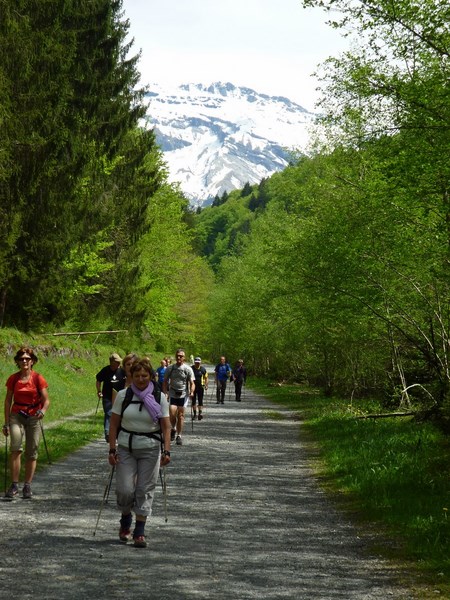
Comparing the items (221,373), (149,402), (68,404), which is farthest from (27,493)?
(221,373)

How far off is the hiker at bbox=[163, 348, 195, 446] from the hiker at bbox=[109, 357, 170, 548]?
9.69m

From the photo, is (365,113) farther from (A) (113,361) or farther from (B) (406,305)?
(A) (113,361)

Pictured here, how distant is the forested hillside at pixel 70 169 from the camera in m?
27.9

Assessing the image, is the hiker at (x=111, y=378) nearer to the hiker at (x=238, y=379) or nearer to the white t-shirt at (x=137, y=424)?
the white t-shirt at (x=137, y=424)

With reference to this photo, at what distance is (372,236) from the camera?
63.7 ft

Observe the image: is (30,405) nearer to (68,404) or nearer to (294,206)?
(68,404)

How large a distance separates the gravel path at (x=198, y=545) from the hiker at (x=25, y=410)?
535 mm

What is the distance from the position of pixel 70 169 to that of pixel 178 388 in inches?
600

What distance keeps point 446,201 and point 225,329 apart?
219ft

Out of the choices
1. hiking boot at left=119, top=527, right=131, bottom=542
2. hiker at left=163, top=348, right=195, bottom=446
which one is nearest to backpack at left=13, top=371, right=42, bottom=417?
hiking boot at left=119, top=527, right=131, bottom=542

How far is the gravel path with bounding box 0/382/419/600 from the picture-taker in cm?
676

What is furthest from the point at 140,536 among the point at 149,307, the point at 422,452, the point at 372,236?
the point at 149,307

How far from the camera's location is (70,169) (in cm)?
3138

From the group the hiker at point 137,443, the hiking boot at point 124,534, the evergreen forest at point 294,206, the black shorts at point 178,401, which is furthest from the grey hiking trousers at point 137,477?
the black shorts at point 178,401
